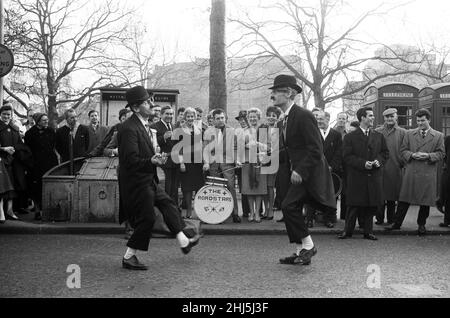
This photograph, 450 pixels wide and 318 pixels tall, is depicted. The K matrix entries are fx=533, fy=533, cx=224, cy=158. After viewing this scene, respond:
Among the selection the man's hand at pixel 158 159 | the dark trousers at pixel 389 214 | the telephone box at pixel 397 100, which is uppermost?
the telephone box at pixel 397 100

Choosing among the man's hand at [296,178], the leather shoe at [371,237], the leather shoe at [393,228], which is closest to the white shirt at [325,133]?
the leather shoe at [393,228]

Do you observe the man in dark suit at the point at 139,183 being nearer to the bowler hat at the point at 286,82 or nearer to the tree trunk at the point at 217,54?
the bowler hat at the point at 286,82

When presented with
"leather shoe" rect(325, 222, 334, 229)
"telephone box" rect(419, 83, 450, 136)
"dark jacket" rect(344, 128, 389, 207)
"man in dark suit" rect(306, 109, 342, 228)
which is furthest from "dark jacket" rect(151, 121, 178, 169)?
"telephone box" rect(419, 83, 450, 136)

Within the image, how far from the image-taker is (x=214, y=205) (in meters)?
9.35

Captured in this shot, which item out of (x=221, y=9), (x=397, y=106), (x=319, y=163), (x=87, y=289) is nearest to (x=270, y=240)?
(x=319, y=163)

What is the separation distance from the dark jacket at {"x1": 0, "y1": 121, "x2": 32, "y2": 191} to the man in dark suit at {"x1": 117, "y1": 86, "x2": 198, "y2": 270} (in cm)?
448

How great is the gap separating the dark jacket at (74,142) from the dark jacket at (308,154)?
5.79 metres

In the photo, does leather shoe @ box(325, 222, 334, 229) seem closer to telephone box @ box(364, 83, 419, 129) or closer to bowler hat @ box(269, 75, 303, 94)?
bowler hat @ box(269, 75, 303, 94)

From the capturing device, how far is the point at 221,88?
1239cm

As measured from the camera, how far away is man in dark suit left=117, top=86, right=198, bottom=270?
6.13 metres

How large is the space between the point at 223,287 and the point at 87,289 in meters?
1.32

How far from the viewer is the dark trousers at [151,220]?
20.1ft

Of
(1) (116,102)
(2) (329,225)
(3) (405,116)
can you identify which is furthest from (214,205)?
(3) (405,116)

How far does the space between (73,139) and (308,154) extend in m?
6.27
